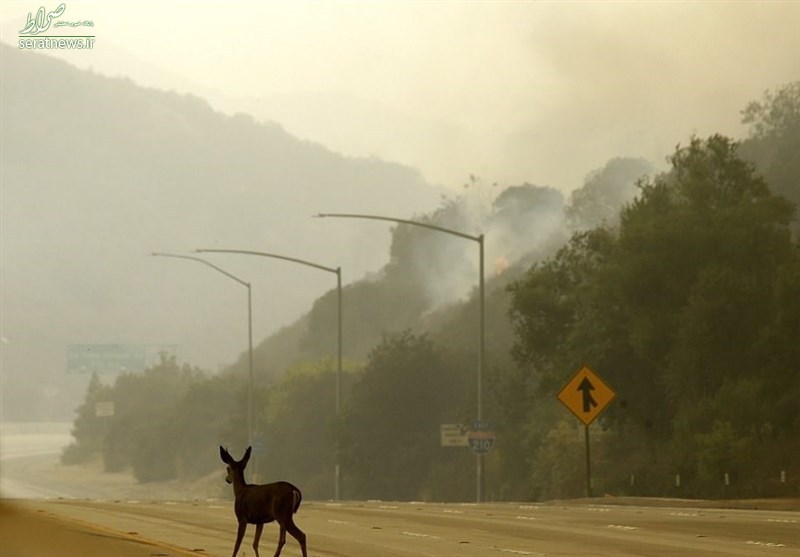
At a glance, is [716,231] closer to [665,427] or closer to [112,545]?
[665,427]

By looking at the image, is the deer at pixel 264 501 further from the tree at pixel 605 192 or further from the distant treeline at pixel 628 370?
the tree at pixel 605 192

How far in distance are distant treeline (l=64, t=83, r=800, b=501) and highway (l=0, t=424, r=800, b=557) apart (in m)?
18.5

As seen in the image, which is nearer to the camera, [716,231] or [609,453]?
[716,231]

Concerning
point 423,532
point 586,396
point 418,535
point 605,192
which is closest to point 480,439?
point 586,396

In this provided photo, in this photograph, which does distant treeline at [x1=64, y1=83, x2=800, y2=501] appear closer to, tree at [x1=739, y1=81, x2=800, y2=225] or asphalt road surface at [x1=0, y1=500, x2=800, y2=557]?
tree at [x1=739, y1=81, x2=800, y2=225]

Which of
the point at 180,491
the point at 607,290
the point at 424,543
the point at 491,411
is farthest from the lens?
the point at 180,491

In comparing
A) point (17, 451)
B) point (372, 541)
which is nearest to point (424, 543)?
point (372, 541)

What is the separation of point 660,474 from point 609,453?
7892 mm

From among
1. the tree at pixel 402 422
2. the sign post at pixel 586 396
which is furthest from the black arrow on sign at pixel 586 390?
the tree at pixel 402 422

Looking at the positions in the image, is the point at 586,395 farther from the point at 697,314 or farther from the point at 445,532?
the point at 445,532

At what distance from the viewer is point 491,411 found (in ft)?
287

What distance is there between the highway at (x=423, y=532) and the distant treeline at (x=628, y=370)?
1851 cm

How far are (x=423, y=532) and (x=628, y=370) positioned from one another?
38.4m

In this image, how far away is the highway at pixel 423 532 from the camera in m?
21.6
